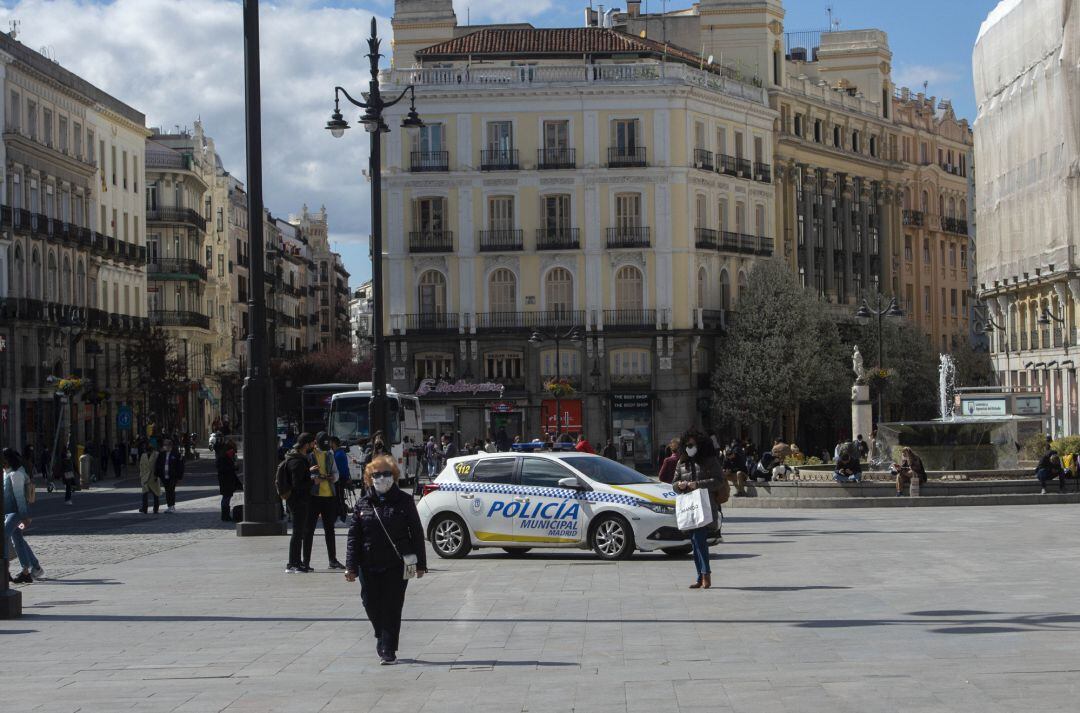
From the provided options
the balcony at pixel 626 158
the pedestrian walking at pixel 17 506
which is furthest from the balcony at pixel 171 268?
the pedestrian walking at pixel 17 506

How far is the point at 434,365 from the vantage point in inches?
2928

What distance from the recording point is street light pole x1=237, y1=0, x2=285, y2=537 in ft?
87.7

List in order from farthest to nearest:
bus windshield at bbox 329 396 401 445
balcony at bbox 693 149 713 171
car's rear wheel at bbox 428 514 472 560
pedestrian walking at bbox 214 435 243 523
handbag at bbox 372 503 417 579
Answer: balcony at bbox 693 149 713 171 < bus windshield at bbox 329 396 401 445 < pedestrian walking at bbox 214 435 243 523 < car's rear wheel at bbox 428 514 472 560 < handbag at bbox 372 503 417 579

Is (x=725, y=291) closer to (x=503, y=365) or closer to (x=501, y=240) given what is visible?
(x=501, y=240)

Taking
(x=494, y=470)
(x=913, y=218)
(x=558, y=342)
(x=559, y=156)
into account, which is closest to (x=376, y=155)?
(x=494, y=470)

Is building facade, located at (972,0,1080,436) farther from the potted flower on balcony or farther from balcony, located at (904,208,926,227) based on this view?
balcony, located at (904,208,926,227)

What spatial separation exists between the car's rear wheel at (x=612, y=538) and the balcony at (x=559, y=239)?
50.9 metres

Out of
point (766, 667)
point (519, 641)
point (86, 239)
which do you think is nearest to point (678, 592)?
point (519, 641)

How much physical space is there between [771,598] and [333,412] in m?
40.0

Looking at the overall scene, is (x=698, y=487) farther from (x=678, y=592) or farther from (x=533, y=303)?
(x=533, y=303)

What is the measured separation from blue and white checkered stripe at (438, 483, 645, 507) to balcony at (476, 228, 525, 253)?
1973 inches

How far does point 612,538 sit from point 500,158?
52.3 m

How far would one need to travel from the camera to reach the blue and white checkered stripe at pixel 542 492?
23656mm

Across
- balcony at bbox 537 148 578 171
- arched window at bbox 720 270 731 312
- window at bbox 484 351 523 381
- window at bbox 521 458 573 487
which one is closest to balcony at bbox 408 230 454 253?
window at bbox 484 351 523 381
